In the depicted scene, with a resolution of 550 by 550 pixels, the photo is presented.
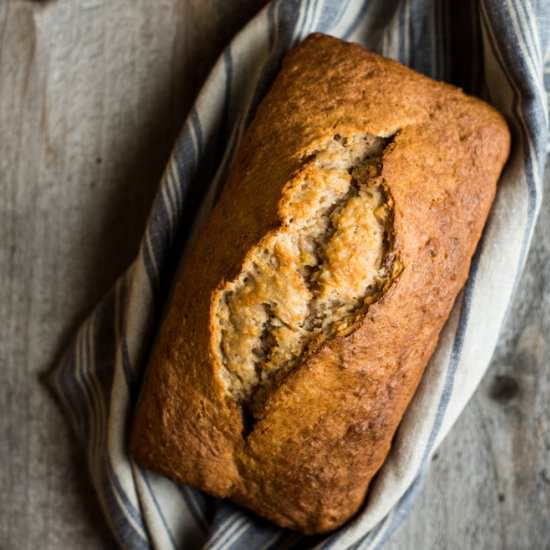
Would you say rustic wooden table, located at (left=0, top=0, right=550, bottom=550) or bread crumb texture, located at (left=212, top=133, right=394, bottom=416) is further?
rustic wooden table, located at (left=0, top=0, right=550, bottom=550)

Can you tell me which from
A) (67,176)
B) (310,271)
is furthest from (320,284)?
(67,176)

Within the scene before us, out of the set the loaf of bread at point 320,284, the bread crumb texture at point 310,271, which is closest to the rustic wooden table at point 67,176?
the loaf of bread at point 320,284

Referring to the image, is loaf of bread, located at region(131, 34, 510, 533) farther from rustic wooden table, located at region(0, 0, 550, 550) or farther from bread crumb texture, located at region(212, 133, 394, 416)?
rustic wooden table, located at region(0, 0, 550, 550)

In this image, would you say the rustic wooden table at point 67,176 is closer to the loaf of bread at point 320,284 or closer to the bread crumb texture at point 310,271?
the loaf of bread at point 320,284

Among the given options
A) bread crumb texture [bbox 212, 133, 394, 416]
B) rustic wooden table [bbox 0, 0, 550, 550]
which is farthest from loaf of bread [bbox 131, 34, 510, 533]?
rustic wooden table [bbox 0, 0, 550, 550]

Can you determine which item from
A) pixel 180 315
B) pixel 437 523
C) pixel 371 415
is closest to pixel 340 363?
pixel 371 415

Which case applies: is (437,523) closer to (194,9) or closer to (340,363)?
(340,363)

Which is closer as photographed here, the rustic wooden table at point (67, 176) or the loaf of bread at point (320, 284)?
the loaf of bread at point (320, 284)
